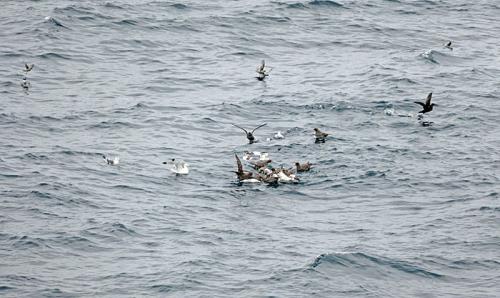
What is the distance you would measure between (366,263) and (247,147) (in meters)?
11.2

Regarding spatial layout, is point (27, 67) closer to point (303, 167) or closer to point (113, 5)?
point (113, 5)

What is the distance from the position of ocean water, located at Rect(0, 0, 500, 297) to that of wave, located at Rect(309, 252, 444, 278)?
58 mm

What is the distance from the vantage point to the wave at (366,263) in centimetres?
2980

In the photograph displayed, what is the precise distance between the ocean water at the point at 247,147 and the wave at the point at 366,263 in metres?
0.06

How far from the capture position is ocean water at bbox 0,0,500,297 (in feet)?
97.8

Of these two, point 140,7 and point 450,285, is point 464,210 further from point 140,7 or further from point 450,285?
point 140,7

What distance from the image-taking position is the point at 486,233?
3216 cm

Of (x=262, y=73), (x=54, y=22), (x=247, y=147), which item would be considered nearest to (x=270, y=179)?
(x=247, y=147)

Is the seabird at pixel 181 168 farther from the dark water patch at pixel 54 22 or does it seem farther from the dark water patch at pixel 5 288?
the dark water patch at pixel 54 22

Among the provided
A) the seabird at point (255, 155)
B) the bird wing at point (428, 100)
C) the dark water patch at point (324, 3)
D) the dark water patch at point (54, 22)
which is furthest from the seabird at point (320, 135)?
the dark water patch at point (324, 3)

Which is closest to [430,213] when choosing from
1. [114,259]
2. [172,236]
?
[172,236]

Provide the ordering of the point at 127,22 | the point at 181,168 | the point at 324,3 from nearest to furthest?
the point at 181,168, the point at 127,22, the point at 324,3

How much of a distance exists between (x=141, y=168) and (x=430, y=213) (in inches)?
437

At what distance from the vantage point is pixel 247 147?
40.2m
